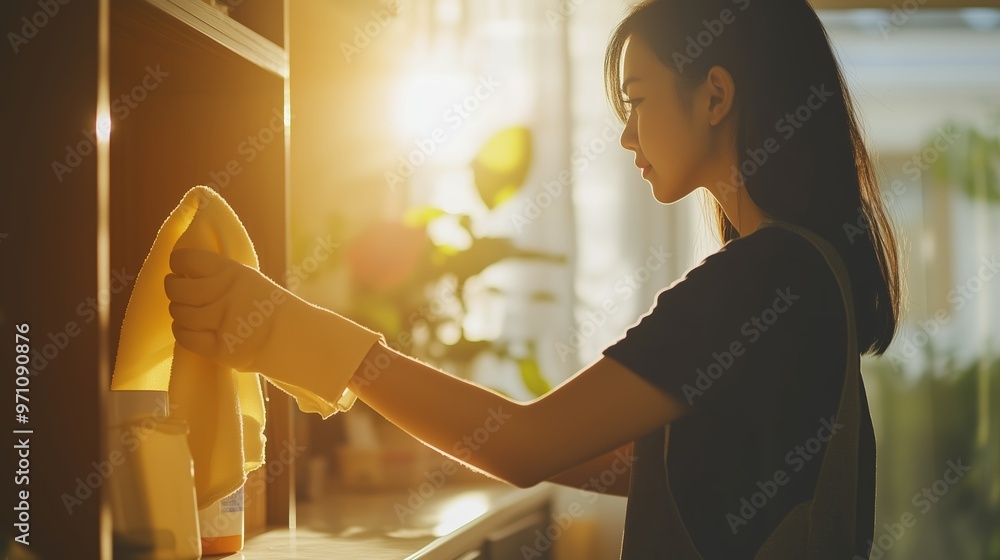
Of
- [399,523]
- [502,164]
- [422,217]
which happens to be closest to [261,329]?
[399,523]

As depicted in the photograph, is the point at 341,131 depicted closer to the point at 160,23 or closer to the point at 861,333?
the point at 160,23

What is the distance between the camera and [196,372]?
2.60 ft

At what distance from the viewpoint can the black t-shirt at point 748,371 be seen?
71 centimetres

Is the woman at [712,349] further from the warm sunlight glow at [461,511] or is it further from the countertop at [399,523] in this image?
the warm sunlight glow at [461,511]

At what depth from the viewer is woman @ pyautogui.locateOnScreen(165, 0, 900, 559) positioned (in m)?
0.70

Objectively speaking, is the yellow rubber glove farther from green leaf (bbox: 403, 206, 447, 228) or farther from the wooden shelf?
green leaf (bbox: 403, 206, 447, 228)

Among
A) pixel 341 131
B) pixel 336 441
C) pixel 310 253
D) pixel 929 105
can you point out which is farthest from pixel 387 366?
pixel 929 105

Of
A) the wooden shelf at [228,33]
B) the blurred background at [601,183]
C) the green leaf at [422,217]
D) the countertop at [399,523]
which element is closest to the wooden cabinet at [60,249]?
the wooden shelf at [228,33]

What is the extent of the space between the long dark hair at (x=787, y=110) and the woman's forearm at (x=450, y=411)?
1.05 ft

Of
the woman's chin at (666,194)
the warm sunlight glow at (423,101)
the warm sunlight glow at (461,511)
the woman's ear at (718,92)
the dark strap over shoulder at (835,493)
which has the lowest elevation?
the warm sunlight glow at (461,511)

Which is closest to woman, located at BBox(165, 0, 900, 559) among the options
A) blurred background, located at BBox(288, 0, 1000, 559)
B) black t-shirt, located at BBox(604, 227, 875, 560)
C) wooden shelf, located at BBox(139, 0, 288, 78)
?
black t-shirt, located at BBox(604, 227, 875, 560)

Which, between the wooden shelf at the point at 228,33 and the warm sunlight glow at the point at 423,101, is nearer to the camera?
the wooden shelf at the point at 228,33

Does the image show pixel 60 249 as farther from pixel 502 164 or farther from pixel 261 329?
pixel 502 164

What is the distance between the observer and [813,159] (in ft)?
Answer: 2.73
